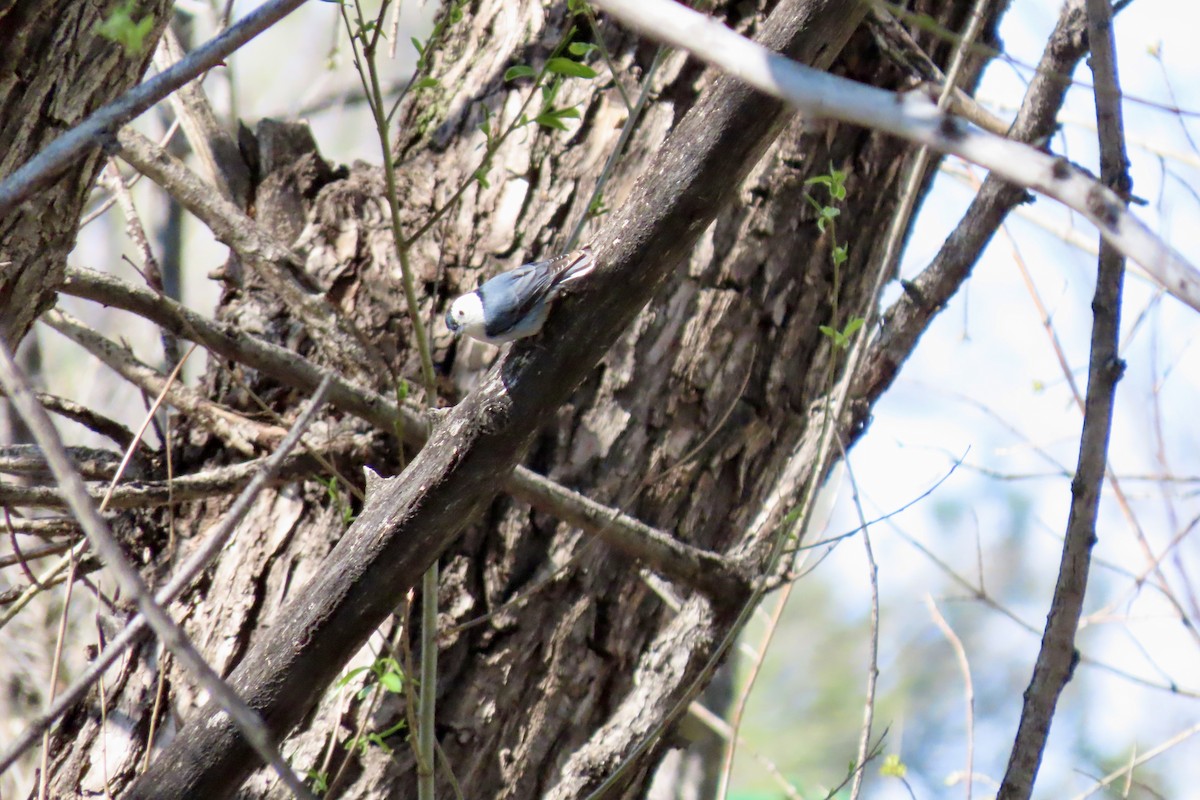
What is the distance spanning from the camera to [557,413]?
152cm

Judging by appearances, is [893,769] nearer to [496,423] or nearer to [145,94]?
[496,423]

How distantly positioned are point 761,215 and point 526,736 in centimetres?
107

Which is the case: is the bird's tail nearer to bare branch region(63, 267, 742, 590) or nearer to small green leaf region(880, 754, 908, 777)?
bare branch region(63, 267, 742, 590)

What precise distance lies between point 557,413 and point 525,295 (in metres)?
0.45

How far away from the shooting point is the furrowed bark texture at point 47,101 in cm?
128

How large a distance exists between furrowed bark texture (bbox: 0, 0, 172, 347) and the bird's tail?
0.64m

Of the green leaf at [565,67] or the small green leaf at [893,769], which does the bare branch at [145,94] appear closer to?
the green leaf at [565,67]

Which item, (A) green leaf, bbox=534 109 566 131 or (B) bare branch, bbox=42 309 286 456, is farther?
(B) bare branch, bbox=42 309 286 456

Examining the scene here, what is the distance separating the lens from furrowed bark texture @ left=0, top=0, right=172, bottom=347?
1281 millimetres

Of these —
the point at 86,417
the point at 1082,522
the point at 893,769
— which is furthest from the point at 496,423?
the point at 893,769

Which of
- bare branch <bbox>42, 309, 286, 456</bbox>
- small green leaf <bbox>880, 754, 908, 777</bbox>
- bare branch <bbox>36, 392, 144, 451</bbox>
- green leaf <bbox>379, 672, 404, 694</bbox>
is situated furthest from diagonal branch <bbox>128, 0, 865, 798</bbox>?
small green leaf <bbox>880, 754, 908, 777</bbox>

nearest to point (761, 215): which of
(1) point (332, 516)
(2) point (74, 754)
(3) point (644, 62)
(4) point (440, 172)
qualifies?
(3) point (644, 62)

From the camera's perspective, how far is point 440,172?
2012 millimetres

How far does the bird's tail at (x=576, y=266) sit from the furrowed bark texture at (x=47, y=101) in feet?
2.10
